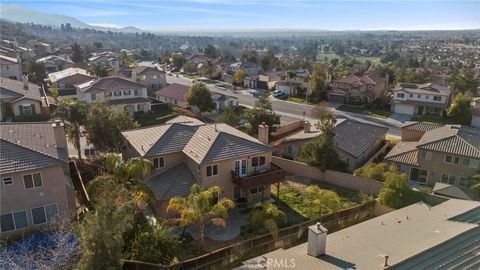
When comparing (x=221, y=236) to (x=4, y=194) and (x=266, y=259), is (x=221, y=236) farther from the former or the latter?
(x=4, y=194)

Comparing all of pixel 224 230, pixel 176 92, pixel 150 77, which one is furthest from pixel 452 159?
pixel 150 77

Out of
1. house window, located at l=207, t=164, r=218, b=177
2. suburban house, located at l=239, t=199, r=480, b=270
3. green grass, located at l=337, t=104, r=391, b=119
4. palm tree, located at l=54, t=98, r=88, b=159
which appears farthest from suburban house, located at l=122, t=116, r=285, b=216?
green grass, located at l=337, t=104, r=391, b=119

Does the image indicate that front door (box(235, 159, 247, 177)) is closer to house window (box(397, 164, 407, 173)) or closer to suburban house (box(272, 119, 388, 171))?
suburban house (box(272, 119, 388, 171))

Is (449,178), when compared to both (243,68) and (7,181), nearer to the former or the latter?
(7,181)

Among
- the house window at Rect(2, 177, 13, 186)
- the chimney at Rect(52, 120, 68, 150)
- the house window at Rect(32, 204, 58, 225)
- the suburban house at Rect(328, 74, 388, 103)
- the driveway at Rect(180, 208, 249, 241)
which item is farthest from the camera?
the suburban house at Rect(328, 74, 388, 103)

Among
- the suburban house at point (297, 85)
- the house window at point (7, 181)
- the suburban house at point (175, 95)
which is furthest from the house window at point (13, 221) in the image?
the suburban house at point (297, 85)

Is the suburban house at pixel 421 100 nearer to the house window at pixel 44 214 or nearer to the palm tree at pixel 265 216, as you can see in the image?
the palm tree at pixel 265 216

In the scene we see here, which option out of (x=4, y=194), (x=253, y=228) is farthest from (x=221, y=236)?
(x=4, y=194)

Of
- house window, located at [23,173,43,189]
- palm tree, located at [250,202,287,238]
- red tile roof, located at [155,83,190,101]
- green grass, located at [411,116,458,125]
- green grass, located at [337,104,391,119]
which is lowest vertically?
green grass, located at [411,116,458,125]
